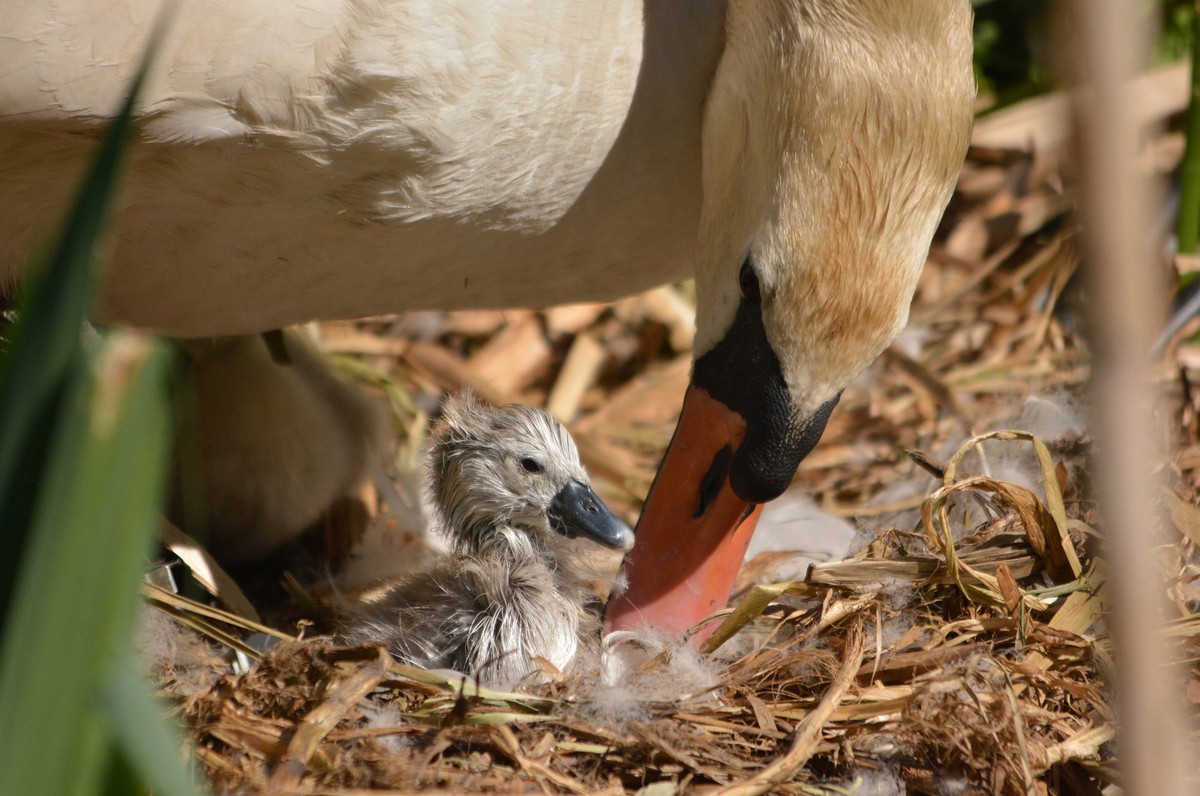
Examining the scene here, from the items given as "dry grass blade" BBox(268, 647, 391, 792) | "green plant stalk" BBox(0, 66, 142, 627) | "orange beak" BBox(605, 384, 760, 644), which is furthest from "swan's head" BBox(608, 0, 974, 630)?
"green plant stalk" BBox(0, 66, 142, 627)

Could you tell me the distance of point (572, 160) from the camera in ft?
5.62

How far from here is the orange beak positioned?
179cm

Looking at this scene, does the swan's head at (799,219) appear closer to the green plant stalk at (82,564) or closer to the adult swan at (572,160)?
the adult swan at (572,160)

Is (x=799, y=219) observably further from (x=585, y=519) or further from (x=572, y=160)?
(x=585, y=519)

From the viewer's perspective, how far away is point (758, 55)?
1673mm

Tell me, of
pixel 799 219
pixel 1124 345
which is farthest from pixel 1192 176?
pixel 1124 345

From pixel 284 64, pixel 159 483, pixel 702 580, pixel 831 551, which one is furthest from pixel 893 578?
pixel 159 483

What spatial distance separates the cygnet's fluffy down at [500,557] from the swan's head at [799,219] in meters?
0.14

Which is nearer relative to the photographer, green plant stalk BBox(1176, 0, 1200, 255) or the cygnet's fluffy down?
the cygnet's fluffy down

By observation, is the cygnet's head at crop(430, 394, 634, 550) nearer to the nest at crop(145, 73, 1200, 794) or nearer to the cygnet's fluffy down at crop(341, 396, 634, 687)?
the cygnet's fluffy down at crop(341, 396, 634, 687)

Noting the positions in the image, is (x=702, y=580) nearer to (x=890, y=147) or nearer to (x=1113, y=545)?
(x=890, y=147)

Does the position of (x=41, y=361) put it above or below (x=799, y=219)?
below

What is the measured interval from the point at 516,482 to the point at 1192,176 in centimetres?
162

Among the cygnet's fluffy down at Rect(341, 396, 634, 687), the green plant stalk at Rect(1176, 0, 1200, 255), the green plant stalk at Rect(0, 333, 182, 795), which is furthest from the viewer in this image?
the green plant stalk at Rect(1176, 0, 1200, 255)
